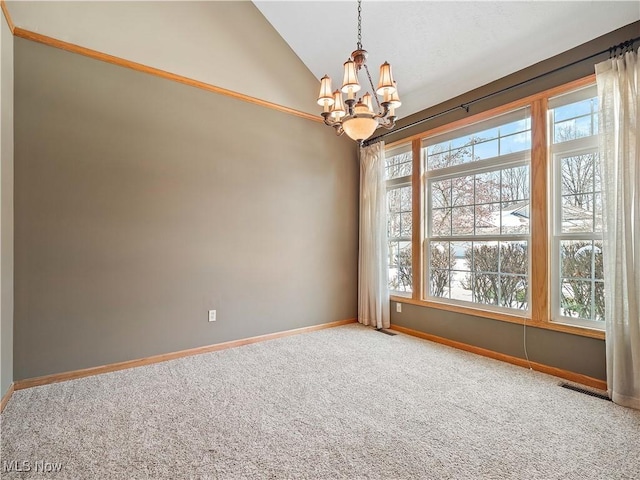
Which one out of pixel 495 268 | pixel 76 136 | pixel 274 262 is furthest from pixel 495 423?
pixel 76 136

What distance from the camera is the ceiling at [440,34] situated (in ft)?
8.50

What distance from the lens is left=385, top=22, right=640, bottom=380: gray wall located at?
254cm

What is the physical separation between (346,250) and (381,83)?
8.77ft

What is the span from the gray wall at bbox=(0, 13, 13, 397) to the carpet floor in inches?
13.0

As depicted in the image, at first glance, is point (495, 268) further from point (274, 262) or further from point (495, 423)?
point (274, 262)

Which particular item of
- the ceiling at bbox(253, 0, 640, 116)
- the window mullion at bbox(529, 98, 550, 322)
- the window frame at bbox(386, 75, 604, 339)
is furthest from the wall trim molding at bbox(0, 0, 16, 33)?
the window mullion at bbox(529, 98, 550, 322)

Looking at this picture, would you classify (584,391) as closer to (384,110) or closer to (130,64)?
(384,110)

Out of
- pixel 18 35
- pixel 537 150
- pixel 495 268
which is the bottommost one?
pixel 495 268

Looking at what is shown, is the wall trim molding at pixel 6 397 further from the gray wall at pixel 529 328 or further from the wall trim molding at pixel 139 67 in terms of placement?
the gray wall at pixel 529 328

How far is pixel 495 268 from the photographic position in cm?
330

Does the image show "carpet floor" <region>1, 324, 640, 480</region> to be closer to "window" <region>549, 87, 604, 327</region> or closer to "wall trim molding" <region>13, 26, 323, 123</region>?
"window" <region>549, 87, 604, 327</region>

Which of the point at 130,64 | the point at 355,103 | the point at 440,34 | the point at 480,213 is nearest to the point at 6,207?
the point at 130,64

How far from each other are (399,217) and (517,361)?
7.14ft

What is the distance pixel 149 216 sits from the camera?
3.01 meters
